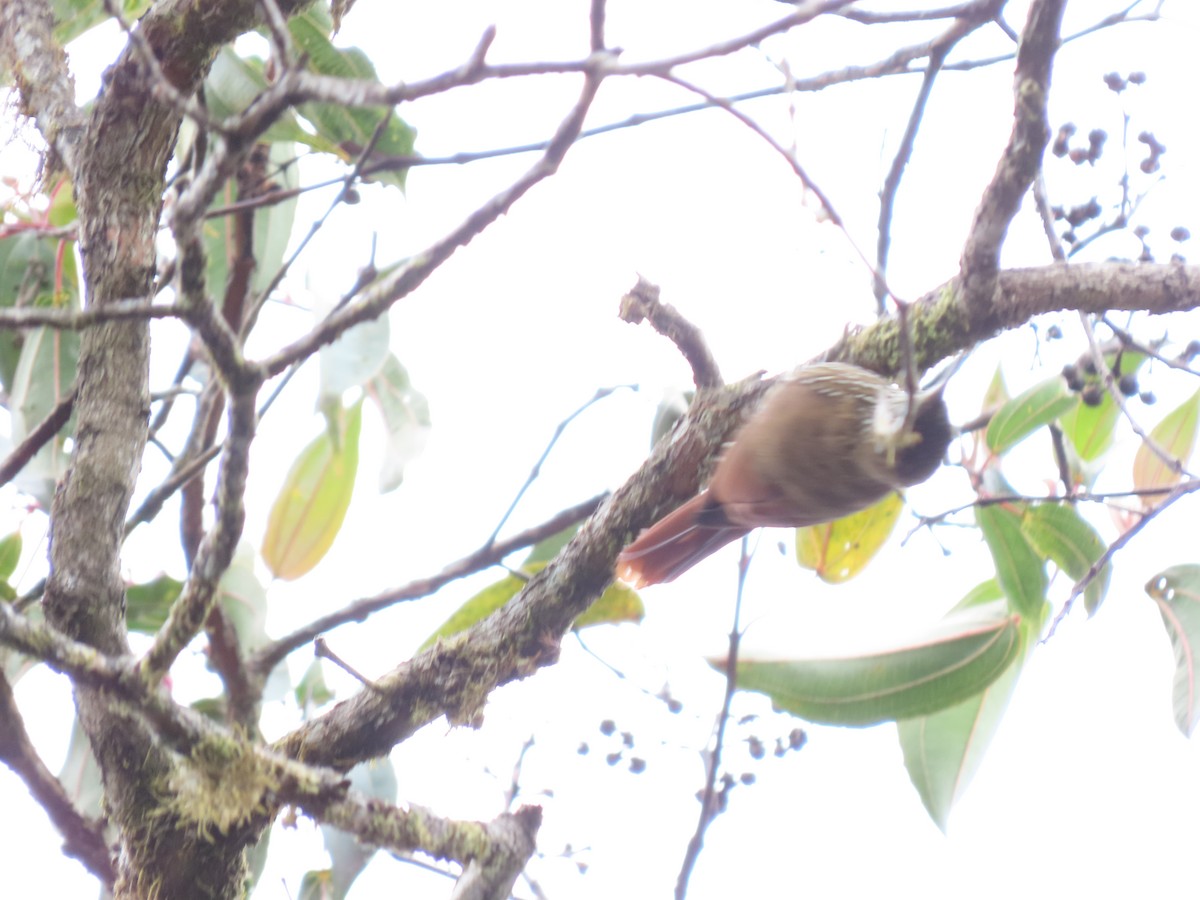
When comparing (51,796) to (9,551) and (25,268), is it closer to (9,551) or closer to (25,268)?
(9,551)

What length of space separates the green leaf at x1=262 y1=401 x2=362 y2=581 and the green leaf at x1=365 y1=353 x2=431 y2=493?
9cm

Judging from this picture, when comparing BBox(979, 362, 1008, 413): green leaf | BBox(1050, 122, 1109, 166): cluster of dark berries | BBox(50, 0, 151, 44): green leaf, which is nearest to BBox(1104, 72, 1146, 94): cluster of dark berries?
BBox(1050, 122, 1109, 166): cluster of dark berries

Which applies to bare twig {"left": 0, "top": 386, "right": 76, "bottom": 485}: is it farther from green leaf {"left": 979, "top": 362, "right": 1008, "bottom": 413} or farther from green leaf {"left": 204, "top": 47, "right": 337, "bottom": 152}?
green leaf {"left": 979, "top": 362, "right": 1008, "bottom": 413}

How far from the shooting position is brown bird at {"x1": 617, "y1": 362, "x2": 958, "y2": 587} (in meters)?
1.66

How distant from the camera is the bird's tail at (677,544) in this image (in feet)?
6.15

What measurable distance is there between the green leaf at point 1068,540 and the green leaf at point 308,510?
1.19 meters

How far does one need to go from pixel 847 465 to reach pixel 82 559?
1.26m

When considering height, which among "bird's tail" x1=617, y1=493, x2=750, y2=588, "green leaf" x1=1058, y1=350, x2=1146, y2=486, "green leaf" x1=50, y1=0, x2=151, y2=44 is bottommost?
"bird's tail" x1=617, y1=493, x2=750, y2=588

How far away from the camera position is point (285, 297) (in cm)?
206

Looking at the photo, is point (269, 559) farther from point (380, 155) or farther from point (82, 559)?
point (82, 559)

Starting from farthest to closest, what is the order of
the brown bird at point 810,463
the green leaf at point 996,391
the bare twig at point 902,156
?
the green leaf at point 996,391 < the brown bird at point 810,463 < the bare twig at point 902,156

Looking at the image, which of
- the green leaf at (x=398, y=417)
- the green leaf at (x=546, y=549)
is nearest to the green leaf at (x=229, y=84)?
the green leaf at (x=398, y=417)

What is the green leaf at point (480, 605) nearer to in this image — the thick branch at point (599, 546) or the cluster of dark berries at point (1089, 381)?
the thick branch at point (599, 546)

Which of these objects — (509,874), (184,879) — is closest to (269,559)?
(184,879)
